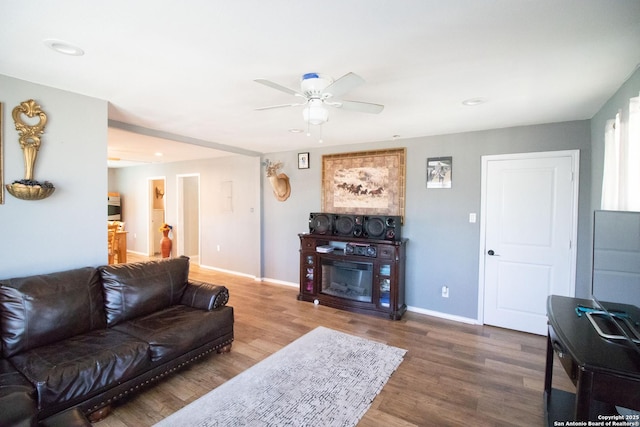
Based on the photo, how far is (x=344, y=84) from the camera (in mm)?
1759

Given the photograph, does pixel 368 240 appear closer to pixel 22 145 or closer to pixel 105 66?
pixel 105 66

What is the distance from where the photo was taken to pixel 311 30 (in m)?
1.56

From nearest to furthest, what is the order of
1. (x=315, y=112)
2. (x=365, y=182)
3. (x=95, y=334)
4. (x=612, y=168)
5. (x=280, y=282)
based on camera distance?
(x=315, y=112) → (x=612, y=168) → (x=95, y=334) → (x=365, y=182) → (x=280, y=282)

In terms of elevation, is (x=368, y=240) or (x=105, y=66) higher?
(x=105, y=66)

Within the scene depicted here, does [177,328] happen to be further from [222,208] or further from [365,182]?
[222,208]

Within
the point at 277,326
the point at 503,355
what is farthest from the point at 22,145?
the point at 503,355

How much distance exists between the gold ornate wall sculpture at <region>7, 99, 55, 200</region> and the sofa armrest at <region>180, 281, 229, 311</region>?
1.43 meters

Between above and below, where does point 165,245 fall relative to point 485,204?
below

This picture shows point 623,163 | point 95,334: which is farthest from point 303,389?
point 623,163

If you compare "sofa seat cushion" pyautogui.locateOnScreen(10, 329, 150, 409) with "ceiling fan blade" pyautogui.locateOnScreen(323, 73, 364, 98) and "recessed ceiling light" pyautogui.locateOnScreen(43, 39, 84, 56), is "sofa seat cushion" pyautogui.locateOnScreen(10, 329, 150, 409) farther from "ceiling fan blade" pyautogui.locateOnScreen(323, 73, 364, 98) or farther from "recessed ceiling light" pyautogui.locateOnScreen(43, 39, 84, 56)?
"ceiling fan blade" pyautogui.locateOnScreen(323, 73, 364, 98)

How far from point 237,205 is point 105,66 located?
3.92m

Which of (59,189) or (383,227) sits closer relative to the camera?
(59,189)

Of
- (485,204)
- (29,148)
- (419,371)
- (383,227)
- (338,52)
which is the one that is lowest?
(419,371)

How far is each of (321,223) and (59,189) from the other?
298 centimetres
